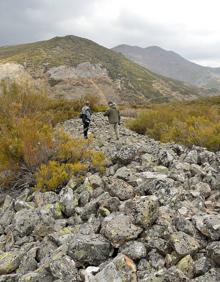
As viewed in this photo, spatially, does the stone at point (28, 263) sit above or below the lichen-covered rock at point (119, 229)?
below

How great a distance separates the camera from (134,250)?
5105 millimetres

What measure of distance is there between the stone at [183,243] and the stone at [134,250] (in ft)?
1.39

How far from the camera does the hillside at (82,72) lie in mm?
71869

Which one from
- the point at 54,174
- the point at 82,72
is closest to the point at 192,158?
the point at 54,174

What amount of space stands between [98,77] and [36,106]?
65.3m

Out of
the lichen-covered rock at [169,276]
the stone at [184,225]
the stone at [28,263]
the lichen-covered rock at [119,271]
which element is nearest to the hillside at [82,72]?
the stone at [28,263]

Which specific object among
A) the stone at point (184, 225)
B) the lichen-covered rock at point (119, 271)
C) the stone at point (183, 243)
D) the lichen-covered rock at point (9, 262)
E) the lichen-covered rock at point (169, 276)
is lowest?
the lichen-covered rock at point (9, 262)

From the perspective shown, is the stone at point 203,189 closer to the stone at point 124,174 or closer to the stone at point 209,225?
the stone at point 124,174

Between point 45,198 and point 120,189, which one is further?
point 45,198

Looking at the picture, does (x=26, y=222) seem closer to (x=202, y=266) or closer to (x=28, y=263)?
(x=28, y=263)

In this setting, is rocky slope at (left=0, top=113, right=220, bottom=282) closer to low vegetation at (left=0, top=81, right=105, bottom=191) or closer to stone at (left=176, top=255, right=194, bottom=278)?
stone at (left=176, top=255, right=194, bottom=278)

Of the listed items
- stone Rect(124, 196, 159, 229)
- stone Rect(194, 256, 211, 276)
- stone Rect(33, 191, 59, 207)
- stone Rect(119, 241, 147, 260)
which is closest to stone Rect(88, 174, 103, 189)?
stone Rect(33, 191, 59, 207)

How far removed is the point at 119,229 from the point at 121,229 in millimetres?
30

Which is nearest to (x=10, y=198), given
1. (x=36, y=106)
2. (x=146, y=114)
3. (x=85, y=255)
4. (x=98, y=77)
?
(x=85, y=255)
